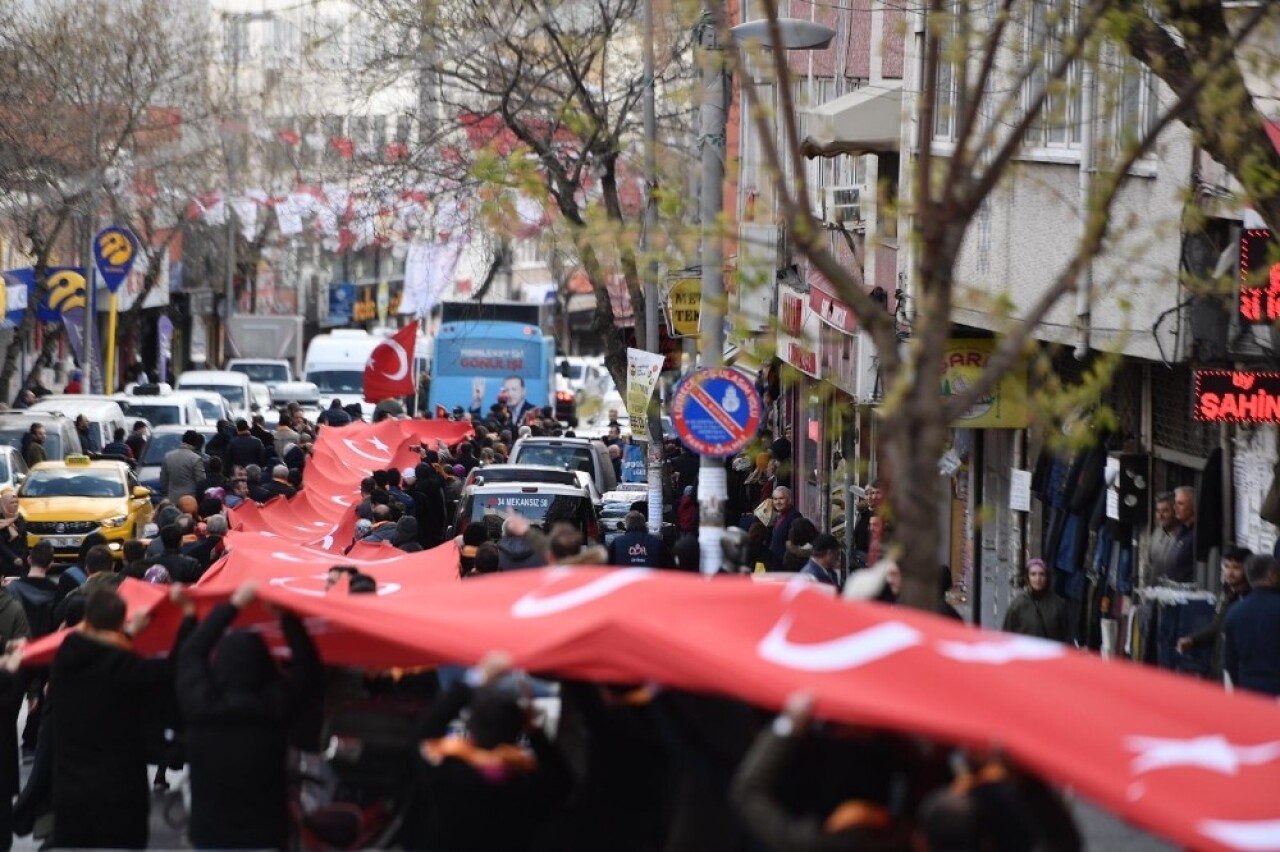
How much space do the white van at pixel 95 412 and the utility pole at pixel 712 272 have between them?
1766 centimetres

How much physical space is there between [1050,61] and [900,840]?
38.9 feet

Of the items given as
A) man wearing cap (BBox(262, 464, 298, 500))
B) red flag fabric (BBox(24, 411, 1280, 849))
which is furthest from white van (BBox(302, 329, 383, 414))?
red flag fabric (BBox(24, 411, 1280, 849))

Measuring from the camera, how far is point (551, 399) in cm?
4938

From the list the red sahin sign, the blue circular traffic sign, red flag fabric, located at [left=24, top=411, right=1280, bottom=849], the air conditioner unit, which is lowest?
red flag fabric, located at [left=24, top=411, right=1280, bottom=849]

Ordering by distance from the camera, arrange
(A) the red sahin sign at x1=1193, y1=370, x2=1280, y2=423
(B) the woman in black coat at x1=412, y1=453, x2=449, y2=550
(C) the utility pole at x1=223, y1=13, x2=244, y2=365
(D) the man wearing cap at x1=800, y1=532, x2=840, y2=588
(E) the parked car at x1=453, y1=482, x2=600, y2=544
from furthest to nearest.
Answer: (C) the utility pole at x1=223, y1=13, x2=244, y2=365, (B) the woman in black coat at x1=412, y1=453, x2=449, y2=550, (E) the parked car at x1=453, y1=482, x2=600, y2=544, (D) the man wearing cap at x1=800, y1=532, x2=840, y2=588, (A) the red sahin sign at x1=1193, y1=370, x2=1280, y2=423

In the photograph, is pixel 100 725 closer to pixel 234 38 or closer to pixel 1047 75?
pixel 1047 75

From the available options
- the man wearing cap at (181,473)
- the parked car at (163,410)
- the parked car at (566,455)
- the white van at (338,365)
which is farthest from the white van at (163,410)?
the white van at (338,365)

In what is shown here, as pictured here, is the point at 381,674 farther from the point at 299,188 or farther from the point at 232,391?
the point at 299,188

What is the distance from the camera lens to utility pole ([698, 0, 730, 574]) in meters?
15.2

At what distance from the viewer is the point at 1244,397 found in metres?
13.2

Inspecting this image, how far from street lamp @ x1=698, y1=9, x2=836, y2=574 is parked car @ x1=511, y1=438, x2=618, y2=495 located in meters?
10.3

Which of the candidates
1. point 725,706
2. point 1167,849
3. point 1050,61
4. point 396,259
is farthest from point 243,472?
point 396,259

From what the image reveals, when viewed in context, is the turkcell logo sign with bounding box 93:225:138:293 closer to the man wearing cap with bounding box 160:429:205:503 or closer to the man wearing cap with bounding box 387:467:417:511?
the man wearing cap with bounding box 160:429:205:503

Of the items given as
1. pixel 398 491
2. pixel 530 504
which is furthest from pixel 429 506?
pixel 530 504
